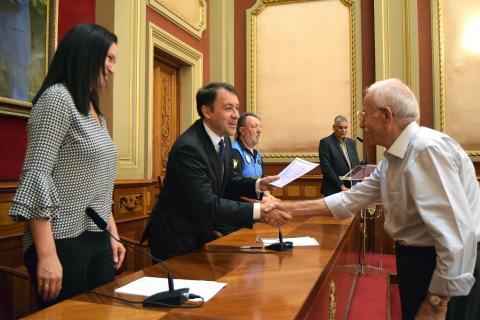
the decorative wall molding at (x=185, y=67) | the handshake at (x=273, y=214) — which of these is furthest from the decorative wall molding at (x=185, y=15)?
the handshake at (x=273, y=214)

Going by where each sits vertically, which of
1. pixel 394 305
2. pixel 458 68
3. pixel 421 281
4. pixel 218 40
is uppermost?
pixel 218 40

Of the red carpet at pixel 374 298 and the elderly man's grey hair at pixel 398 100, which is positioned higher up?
the elderly man's grey hair at pixel 398 100

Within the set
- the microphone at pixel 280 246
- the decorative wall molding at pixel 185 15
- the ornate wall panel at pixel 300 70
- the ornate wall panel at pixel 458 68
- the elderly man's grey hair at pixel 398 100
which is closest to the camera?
the elderly man's grey hair at pixel 398 100

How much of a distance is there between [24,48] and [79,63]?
1833 mm

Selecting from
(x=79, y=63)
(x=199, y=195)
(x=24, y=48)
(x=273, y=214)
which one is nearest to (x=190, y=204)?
(x=199, y=195)

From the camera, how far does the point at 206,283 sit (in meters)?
1.39

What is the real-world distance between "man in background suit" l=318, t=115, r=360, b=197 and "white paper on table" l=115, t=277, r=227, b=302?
381 cm

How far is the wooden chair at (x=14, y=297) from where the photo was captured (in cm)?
271

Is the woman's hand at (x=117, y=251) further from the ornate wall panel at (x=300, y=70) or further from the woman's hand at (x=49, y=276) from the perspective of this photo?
the ornate wall panel at (x=300, y=70)

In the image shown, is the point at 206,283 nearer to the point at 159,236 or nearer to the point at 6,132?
the point at 159,236

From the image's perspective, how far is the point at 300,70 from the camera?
21.0 ft

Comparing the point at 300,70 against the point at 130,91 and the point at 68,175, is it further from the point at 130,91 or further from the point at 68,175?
the point at 68,175

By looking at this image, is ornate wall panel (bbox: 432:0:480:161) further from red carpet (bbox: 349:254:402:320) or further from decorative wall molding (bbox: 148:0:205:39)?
decorative wall molding (bbox: 148:0:205:39)

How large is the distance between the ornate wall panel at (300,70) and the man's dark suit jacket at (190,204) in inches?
167
